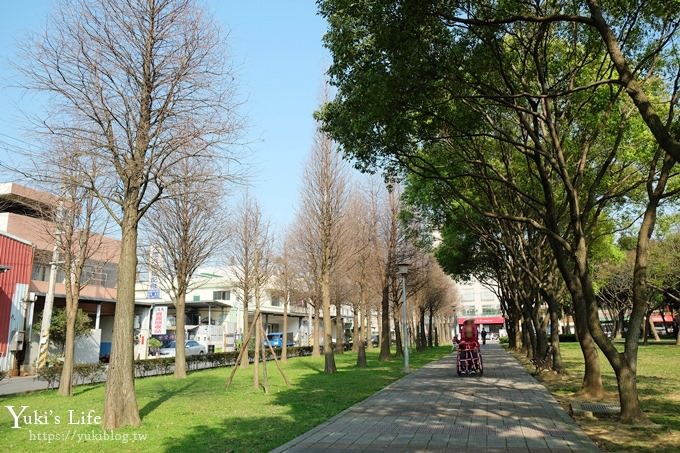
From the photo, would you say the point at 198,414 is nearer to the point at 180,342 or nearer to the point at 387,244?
the point at 180,342

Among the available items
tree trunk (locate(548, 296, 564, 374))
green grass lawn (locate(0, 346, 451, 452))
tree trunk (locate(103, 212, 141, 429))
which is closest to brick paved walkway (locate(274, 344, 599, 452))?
green grass lawn (locate(0, 346, 451, 452))

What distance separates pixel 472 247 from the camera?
2941 cm

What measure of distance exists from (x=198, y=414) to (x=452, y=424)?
480 cm

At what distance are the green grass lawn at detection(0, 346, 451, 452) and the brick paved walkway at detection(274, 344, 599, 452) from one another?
0.63 meters

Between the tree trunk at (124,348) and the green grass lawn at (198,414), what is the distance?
0.34 metres

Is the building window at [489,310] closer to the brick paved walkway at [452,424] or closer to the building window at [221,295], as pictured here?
the building window at [221,295]

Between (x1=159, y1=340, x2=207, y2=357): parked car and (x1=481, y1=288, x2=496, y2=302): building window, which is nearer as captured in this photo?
(x1=159, y1=340, x2=207, y2=357): parked car

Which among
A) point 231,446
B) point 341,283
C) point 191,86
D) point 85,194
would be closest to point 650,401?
point 231,446

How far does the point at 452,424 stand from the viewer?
8617 millimetres

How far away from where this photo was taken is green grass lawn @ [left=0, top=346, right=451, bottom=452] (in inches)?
291

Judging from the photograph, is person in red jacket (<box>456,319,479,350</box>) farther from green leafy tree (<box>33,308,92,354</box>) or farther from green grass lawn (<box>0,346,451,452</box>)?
green leafy tree (<box>33,308,92,354</box>)

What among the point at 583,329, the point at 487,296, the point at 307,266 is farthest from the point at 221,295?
the point at 487,296

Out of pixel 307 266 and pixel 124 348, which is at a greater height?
pixel 307 266

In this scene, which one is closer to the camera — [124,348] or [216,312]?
[124,348]
